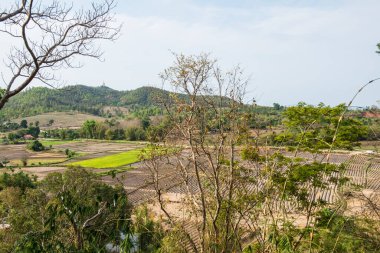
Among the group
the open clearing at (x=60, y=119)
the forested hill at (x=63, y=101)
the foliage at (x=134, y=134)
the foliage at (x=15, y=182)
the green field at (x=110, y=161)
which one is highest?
the forested hill at (x=63, y=101)

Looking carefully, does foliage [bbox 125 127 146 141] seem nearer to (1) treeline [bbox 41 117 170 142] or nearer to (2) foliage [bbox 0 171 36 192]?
(1) treeline [bbox 41 117 170 142]

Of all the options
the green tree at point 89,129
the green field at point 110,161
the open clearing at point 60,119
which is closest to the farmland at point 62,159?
the green field at point 110,161

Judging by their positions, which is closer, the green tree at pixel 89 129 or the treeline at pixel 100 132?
the treeline at pixel 100 132

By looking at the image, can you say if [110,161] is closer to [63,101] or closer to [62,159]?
[62,159]

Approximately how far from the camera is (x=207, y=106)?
5.25 meters

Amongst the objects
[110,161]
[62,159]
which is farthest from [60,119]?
[110,161]

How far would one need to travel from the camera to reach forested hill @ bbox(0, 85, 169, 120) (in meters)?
96.1

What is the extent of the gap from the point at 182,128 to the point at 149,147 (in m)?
1.32

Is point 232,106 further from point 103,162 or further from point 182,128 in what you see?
point 103,162

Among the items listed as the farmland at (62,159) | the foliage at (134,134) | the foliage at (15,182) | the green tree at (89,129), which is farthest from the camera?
the green tree at (89,129)

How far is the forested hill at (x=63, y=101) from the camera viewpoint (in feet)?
315

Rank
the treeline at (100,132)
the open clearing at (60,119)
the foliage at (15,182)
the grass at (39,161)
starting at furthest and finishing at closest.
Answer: the open clearing at (60,119) < the treeline at (100,132) < the grass at (39,161) < the foliage at (15,182)

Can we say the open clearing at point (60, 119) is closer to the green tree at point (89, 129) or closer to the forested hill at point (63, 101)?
the forested hill at point (63, 101)

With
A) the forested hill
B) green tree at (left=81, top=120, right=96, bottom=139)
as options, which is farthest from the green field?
the forested hill
